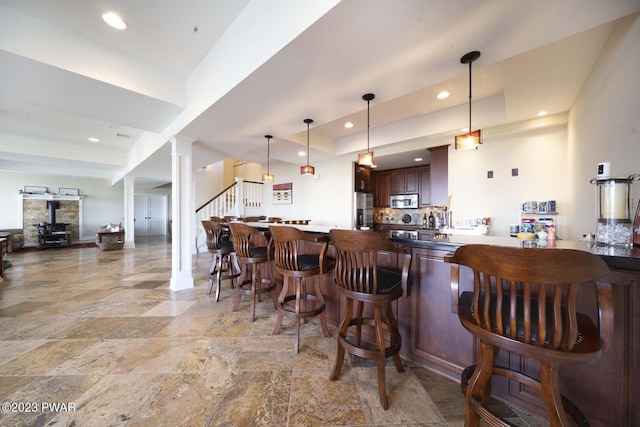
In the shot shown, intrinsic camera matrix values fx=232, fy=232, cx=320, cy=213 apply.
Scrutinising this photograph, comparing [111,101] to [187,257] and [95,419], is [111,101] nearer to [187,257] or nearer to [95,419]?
[187,257]

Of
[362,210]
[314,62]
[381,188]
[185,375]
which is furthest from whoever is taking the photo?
[381,188]

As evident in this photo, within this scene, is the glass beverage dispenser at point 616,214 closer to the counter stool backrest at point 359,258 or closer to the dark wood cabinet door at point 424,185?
the counter stool backrest at point 359,258

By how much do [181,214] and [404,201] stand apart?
15.0 feet

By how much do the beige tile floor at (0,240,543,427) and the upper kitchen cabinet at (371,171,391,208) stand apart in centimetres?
425

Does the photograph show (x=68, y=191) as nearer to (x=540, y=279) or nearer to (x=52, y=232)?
(x=52, y=232)

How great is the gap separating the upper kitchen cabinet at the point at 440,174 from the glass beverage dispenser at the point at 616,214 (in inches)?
111

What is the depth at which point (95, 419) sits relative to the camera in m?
1.24

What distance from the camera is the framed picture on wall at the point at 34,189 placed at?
7.94m

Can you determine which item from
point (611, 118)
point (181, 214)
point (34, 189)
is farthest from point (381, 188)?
point (34, 189)

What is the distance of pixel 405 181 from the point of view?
222 inches

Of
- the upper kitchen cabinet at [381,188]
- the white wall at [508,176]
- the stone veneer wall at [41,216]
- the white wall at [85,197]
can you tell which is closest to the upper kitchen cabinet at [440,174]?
the white wall at [508,176]

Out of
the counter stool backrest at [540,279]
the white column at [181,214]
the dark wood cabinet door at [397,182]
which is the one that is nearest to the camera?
the counter stool backrest at [540,279]

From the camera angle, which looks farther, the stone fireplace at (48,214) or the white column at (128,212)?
the stone fireplace at (48,214)

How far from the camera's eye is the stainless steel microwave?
5391 millimetres
